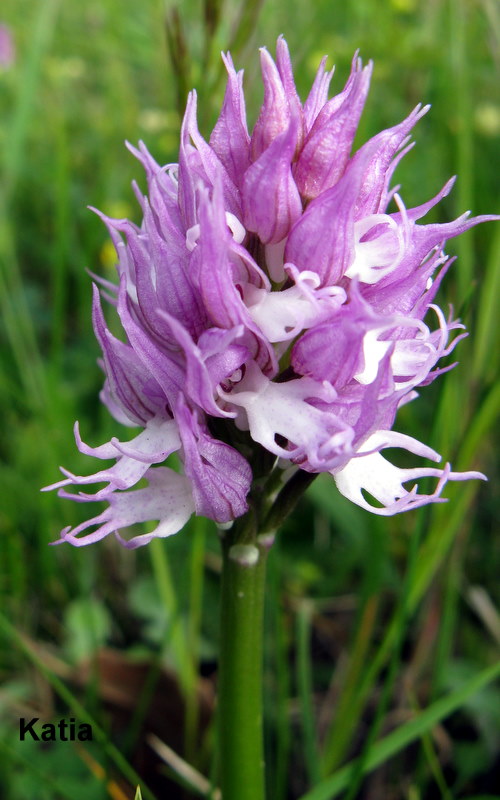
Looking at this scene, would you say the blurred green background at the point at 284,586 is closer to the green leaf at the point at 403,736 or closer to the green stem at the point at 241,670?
the green leaf at the point at 403,736

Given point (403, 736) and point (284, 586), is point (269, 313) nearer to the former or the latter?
point (403, 736)

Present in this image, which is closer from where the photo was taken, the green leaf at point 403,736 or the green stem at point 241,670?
the green stem at point 241,670

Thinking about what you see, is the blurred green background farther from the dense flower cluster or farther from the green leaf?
the dense flower cluster

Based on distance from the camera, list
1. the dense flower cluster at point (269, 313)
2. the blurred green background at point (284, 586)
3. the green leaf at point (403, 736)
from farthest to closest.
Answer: the blurred green background at point (284, 586) < the green leaf at point (403, 736) < the dense flower cluster at point (269, 313)

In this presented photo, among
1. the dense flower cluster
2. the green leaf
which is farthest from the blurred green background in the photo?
the dense flower cluster

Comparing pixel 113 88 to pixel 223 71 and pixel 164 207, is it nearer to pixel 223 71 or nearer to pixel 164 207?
pixel 223 71

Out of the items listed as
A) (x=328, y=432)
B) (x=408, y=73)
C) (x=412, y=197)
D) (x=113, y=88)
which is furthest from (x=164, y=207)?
(x=113, y=88)

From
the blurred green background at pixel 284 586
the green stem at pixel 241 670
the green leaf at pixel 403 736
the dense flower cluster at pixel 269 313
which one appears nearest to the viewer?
the dense flower cluster at pixel 269 313

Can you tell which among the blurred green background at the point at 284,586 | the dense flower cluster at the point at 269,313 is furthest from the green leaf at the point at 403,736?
the dense flower cluster at the point at 269,313
